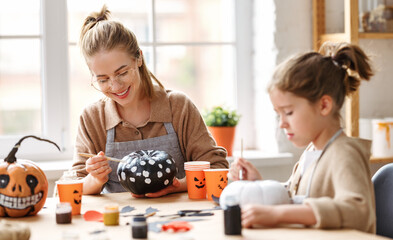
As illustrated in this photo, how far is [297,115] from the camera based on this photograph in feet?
5.32

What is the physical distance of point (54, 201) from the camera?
2.02 metres

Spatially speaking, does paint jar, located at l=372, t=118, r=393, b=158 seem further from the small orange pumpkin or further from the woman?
the small orange pumpkin

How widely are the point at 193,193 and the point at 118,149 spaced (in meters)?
0.43

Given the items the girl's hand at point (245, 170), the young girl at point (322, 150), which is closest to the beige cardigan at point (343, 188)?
the young girl at point (322, 150)

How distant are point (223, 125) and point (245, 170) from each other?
140 centimetres

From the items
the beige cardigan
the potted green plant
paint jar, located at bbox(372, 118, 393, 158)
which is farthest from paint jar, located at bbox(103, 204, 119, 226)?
paint jar, located at bbox(372, 118, 393, 158)

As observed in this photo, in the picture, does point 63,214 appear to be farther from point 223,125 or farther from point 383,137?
point 383,137

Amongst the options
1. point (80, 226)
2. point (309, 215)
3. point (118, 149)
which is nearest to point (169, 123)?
point (118, 149)

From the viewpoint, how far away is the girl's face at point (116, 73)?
7.11 ft

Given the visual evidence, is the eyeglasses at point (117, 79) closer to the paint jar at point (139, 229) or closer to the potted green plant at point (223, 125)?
the paint jar at point (139, 229)

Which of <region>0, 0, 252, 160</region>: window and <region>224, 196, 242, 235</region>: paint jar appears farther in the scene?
<region>0, 0, 252, 160</region>: window

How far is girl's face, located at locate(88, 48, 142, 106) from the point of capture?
7.11 ft

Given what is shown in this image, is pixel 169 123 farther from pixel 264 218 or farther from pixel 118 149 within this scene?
pixel 264 218

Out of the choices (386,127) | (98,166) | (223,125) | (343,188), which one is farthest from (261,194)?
(386,127)
